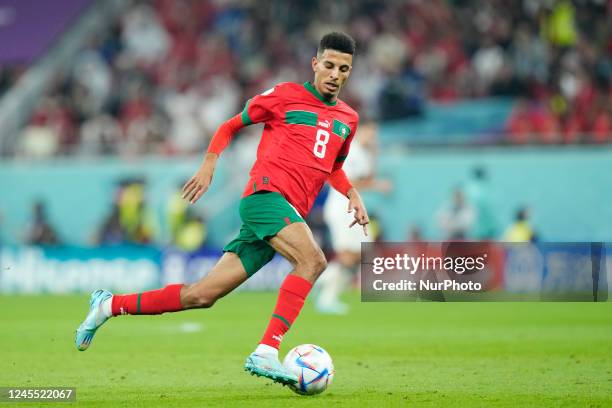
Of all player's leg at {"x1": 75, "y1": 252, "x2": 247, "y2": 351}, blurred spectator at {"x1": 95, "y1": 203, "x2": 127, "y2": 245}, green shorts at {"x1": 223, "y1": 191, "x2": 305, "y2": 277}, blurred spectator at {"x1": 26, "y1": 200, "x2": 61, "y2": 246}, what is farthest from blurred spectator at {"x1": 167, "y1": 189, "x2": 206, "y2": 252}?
green shorts at {"x1": 223, "y1": 191, "x2": 305, "y2": 277}

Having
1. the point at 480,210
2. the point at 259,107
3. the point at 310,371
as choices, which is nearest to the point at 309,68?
the point at 480,210

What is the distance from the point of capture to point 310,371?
661 centimetres

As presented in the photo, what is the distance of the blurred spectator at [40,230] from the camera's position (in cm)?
2211

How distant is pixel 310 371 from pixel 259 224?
0.95 m

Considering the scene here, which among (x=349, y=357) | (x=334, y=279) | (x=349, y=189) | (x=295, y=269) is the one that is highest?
(x=349, y=189)

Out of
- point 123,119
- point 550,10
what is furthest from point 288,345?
point 123,119

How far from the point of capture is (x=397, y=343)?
10.3m

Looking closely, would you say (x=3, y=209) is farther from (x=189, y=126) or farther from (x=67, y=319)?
(x=67, y=319)

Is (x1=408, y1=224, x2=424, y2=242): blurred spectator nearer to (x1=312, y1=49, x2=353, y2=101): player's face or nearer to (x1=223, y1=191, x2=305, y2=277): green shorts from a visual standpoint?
(x1=312, y1=49, x2=353, y2=101): player's face

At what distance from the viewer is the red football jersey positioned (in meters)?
7.02

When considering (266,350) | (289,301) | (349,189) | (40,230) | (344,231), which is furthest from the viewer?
(40,230)

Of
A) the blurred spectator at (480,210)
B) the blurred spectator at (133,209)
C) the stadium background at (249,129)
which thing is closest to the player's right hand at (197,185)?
the stadium background at (249,129)

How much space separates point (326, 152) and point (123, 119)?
1607 centimetres

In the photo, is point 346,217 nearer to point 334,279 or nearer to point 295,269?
point 334,279
